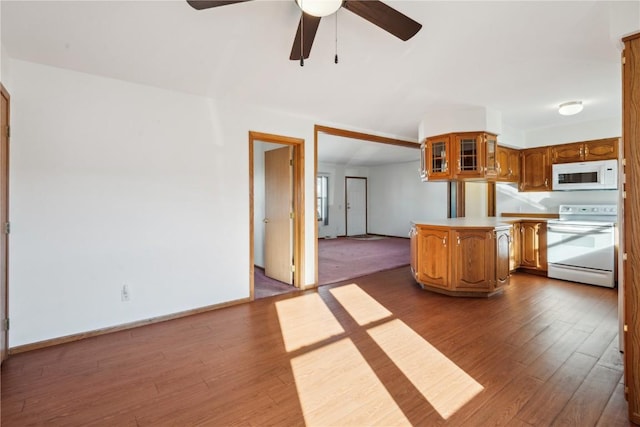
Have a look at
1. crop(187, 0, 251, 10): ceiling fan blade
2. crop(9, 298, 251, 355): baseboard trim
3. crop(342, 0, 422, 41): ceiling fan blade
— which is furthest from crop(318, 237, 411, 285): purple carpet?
crop(187, 0, 251, 10): ceiling fan blade

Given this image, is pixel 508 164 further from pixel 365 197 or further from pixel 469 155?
pixel 365 197

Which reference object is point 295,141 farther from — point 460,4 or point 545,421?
point 545,421

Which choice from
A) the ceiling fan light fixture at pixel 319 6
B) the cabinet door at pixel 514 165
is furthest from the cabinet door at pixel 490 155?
the ceiling fan light fixture at pixel 319 6

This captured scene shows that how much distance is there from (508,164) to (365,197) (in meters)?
5.69

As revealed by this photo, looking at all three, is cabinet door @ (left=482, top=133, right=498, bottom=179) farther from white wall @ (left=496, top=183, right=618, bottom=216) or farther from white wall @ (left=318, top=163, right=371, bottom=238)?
white wall @ (left=318, top=163, right=371, bottom=238)

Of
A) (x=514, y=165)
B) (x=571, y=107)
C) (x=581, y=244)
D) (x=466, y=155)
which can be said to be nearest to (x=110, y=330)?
(x=466, y=155)

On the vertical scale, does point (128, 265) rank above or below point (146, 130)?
below

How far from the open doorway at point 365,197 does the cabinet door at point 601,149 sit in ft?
11.4

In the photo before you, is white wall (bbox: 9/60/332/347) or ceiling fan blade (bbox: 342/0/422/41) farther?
white wall (bbox: 9/60/332/347)

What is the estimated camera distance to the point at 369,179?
10547mm

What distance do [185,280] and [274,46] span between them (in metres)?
2.40

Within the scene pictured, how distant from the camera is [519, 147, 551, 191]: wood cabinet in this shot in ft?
16.4

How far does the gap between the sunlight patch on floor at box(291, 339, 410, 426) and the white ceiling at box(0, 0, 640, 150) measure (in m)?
2.34

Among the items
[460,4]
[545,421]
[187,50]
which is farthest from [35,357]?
[460,4]
